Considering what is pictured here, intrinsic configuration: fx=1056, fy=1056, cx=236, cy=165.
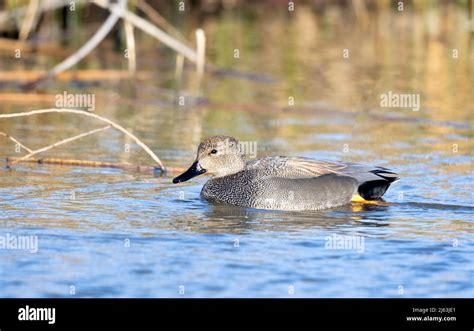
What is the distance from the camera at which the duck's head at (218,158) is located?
10.2 m

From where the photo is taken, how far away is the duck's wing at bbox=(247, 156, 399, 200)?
1000cm

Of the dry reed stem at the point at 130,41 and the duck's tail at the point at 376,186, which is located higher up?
the dry reed stem at the point at 130,41

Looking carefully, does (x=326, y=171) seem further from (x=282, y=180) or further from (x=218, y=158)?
(x=218, y=158)

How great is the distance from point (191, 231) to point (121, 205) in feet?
3.89

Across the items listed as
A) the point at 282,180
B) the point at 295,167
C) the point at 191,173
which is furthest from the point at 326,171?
the point at 191,173

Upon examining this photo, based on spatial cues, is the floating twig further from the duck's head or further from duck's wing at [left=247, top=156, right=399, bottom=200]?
duck's wing at [left=247, top=156, right=399, bottom=200]

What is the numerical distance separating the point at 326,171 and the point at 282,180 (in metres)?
0.49

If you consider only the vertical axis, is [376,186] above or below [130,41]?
below

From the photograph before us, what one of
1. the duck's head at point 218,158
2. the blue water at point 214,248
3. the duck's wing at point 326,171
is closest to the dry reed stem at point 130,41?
the blue water at point 214,248

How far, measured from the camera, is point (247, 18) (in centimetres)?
2895

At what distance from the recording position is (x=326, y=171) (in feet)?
33.1

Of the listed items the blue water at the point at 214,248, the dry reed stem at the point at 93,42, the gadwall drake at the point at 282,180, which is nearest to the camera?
the blue water at the point at 214,248

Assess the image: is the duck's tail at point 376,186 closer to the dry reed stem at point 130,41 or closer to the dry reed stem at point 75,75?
the dry reed stem at point 130,41
